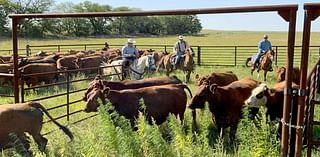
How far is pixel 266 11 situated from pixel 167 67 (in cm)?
1286

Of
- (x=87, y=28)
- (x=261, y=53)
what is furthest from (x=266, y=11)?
(x=87, y=28)

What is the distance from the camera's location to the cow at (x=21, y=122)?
505cm

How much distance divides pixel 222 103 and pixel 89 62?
10887mm

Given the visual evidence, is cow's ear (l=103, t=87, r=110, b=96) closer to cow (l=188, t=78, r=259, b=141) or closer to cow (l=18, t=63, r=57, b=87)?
cow (l=188, t=78, r=259, b=141)

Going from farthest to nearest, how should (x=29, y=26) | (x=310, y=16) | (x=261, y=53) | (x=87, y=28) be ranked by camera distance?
(x=87, y=28)
(x=29, y=26)
(x=261, y=53)
(x=310, y=16)

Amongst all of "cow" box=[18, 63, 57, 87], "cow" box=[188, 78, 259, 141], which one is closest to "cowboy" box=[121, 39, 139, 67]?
"cow" box=[18, 63, 57, 87]

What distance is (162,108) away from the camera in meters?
6.67

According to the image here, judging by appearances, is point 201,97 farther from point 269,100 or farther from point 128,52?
point 128,52

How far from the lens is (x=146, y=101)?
6.54m

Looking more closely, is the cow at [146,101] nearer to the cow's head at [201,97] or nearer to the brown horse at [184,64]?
the cow's head at [201,97]

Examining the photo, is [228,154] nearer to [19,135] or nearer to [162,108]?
[162,108]

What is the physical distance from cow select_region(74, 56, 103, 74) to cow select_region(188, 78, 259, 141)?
33.7 feet

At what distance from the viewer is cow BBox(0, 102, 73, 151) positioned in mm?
5055

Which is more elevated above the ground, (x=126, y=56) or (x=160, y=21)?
(x=160, y=21)
